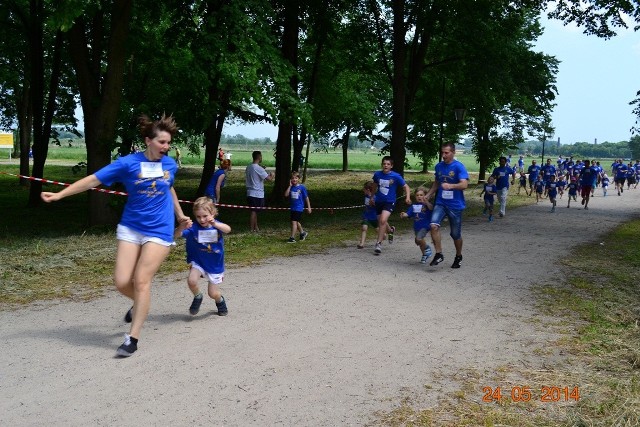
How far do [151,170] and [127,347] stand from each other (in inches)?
63.4

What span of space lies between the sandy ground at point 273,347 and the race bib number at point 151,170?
158 cm

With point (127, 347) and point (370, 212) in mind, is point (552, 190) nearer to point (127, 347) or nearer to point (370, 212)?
point (370, 212)

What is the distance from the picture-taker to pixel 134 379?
520 centimetres

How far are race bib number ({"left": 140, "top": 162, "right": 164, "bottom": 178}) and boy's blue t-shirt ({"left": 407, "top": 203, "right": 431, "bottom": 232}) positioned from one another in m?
6.02

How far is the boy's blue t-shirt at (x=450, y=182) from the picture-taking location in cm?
1056

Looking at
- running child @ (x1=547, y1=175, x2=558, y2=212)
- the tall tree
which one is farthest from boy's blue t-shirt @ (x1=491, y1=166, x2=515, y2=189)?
the tall tree

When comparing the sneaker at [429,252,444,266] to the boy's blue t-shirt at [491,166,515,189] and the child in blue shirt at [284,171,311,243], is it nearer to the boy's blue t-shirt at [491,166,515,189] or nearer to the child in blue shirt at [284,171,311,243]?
the child in blue shirt at [284,171,311,243]

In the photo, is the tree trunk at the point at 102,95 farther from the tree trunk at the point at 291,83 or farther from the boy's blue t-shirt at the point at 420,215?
the boy's blue t-shirt at the point at 420,215

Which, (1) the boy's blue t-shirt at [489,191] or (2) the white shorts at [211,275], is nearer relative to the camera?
(2) the white shorts at [211,275]

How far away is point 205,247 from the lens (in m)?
7.12

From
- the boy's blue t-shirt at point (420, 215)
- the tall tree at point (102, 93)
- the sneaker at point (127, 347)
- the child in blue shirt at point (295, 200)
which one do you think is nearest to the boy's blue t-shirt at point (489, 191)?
the child in blue shirt at point (295, 200)

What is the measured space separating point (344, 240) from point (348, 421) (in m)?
9.71

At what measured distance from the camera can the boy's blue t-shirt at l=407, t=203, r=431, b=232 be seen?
11.2 m

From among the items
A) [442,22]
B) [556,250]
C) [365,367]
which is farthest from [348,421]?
[442,22]
